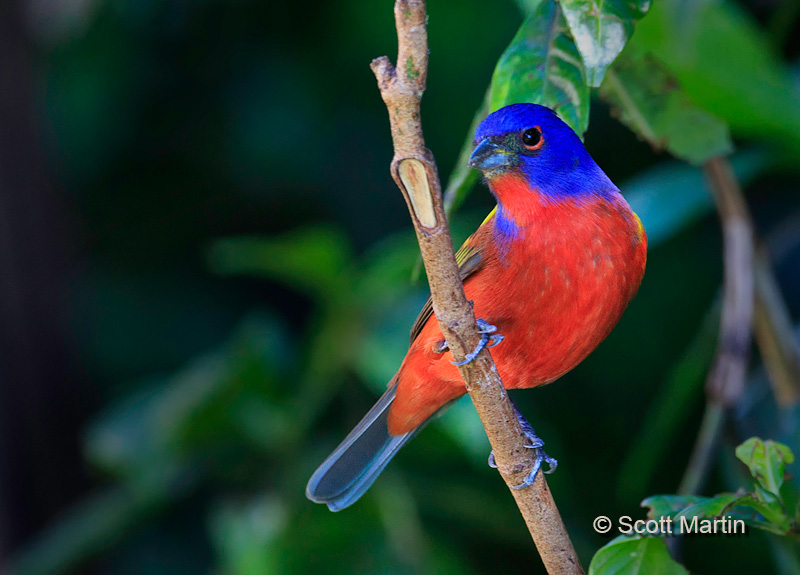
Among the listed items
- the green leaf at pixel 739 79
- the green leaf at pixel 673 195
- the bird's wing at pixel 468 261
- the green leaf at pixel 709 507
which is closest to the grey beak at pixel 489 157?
the bird's wing at pixel 468 261

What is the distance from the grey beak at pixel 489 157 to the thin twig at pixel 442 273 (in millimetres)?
126

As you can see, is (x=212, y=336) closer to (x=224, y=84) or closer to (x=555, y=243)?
(x=224, y=84)

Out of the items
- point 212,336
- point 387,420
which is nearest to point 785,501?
point 387,420

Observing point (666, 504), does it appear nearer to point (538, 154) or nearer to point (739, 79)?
Result: point (538, 154)

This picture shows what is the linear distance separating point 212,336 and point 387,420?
2833mm

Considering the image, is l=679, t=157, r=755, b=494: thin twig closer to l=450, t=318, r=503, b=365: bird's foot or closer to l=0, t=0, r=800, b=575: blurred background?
l=0, t=0, r=800, b=575: blurred background

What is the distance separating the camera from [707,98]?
1.95m

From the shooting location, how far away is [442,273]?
29.4 inches

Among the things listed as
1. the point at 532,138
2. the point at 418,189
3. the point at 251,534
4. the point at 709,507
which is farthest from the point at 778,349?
the point at 251,534

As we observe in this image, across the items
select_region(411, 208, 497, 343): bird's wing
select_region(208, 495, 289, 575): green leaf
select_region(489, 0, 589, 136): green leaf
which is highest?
select_region(489, 0, 589, 136): green leaf

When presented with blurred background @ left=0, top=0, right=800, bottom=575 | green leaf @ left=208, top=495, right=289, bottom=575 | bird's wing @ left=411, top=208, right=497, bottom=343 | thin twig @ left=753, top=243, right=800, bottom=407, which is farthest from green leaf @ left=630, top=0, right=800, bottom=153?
green leaf @ left=208, top=495, right=289, bottom=575

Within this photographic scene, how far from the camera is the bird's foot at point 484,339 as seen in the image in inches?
31.8

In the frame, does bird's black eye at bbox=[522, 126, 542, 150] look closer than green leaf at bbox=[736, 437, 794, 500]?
Yes

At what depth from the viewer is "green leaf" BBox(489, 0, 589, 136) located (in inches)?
38.1
